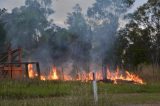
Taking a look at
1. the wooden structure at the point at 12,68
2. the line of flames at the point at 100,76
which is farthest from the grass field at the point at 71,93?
the line of flames at the point at 100,76

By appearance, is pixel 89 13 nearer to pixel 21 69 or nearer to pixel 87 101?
pixel 21 69

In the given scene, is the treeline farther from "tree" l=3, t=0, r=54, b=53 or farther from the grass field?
the grass field

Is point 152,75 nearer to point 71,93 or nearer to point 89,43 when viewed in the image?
point 89,43

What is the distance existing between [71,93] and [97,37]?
19218 millimetres

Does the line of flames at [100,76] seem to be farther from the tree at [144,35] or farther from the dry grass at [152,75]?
the tree at [144,35]

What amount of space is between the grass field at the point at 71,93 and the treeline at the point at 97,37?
358 inches

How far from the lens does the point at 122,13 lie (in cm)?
3694

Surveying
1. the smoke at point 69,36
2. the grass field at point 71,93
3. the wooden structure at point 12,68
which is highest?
the smoke at point 69,36

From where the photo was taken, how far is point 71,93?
581 inches

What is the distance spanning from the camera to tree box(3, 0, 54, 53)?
38.2 m

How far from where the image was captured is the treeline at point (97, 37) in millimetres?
34031

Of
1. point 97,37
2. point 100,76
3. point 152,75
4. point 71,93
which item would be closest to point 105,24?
point 97,37

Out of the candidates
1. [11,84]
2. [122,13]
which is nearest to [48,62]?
[122,13]

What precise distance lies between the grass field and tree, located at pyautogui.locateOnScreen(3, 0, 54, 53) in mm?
15298
